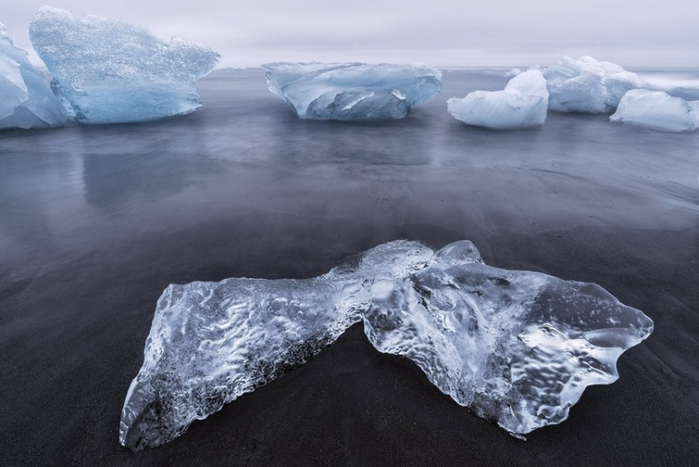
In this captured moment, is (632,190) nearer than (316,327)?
No

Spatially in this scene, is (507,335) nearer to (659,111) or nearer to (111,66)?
(111,66)

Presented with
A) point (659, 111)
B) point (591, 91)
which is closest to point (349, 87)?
point (591, 91)

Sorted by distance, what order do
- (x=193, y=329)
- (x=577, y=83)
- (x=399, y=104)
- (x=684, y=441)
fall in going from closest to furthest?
(x=684, y=441)
(x=193, y=329)
(x=399, y=104)
(x=577, y=83)

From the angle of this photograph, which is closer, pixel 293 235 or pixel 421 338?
pixel 421 338

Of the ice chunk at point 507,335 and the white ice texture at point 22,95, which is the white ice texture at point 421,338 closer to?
the ice chunk at point 507,335

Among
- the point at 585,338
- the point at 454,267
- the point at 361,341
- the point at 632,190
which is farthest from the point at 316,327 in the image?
the point at 632,190

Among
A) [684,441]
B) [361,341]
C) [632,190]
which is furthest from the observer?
[632,190]

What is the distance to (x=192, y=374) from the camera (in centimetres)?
155

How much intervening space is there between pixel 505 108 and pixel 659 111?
3.83m

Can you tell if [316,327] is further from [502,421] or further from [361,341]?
[502,421]

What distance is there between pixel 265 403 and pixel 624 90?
41.6 ft

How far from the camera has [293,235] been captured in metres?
2.93

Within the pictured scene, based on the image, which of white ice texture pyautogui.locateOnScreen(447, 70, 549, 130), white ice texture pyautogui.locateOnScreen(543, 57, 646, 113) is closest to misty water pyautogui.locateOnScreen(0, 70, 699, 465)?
white ice texture pyautogui.locateOnScreen(447, 70, 549, 130)

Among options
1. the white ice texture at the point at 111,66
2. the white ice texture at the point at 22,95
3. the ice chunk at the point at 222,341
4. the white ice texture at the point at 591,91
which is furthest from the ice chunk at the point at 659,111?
the white ice texture at the point at 22,95
